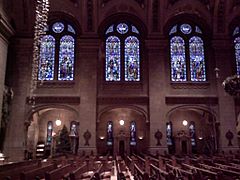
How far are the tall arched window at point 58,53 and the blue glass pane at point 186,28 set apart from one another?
373 inches

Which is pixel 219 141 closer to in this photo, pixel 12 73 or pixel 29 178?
pixel 12 73

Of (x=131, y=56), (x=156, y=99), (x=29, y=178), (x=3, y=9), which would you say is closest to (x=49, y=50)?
(x=3, y=9)

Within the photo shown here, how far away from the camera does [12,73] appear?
79.7ft

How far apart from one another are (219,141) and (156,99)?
19.7ft

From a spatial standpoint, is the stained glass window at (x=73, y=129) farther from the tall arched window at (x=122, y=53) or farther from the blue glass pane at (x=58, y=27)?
the blue glass pane at (x=58, y=27)

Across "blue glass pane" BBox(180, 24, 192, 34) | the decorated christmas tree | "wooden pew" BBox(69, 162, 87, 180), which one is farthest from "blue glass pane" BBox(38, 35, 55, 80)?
"wooden pew" BBox(69, 162, 87, 180)

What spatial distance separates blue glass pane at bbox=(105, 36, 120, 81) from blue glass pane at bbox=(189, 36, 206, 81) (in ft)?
20.7

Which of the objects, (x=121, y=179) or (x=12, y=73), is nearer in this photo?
(x=121, y=179)

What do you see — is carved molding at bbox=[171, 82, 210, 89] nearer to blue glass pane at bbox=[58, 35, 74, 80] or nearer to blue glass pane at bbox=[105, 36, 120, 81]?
blue glass pane at bbox=[105, 36, 120, 81]

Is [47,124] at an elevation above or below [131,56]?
below

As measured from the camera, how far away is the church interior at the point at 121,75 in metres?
23.8

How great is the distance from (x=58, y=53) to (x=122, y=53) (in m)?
5.44

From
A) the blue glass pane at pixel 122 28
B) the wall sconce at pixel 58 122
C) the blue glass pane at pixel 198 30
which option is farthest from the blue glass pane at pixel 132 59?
the wall sconce at pixel 58 122

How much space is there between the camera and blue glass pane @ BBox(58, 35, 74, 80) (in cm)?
2509
